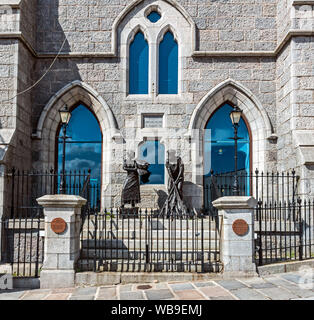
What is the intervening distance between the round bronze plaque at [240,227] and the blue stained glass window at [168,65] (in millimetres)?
5169

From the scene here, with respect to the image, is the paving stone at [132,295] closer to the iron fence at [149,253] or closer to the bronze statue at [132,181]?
the iron fence at [149,253]

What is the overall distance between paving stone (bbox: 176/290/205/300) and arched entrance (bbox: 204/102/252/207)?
4947 millimetres

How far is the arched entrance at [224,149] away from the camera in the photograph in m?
11.0

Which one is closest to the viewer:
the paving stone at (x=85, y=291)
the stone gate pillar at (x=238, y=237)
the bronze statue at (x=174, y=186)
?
the paving stone at (x=85, y=291)

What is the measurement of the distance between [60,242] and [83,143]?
467 cm

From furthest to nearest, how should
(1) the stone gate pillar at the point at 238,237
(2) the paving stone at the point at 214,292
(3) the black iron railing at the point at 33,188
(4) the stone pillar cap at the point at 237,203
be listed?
1. (3) the black iron railing at the point at 33,188
2. (4) the stone pillar cap at the point at 237,203
3. (1) the stone gate pillar at the point at 238,237
4. (2) the paving stone at the point at 214,292

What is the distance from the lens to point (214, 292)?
6102 mm

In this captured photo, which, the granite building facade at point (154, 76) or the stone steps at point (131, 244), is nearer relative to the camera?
the stone steps at point (131, 244)

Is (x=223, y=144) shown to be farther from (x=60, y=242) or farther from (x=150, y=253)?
(x=60, y=242)

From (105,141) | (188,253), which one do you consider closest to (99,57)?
(105,141)

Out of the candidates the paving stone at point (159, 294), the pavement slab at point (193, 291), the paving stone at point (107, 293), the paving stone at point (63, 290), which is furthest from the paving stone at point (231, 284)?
the paving stone at point (63, 290)

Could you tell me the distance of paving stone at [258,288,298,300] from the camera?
5.68m

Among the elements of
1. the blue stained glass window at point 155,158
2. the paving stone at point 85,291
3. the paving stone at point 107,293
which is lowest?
the paving stone at point 85,291

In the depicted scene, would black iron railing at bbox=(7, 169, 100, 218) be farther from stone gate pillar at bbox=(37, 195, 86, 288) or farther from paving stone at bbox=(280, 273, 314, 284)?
paving stone at bbox=(280, 273, 314, 284)
